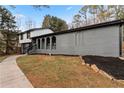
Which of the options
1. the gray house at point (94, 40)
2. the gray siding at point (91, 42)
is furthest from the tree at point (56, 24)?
the gray siding at point (91, 42)

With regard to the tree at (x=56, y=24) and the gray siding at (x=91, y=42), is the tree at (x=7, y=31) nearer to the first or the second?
the tree at (x=56, y=24)

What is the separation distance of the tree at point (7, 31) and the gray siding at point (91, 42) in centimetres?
1714

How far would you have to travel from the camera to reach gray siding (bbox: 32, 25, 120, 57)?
1822 cm

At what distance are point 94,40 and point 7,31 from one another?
2549 centimetres

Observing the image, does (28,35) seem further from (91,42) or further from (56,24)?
(91,42)

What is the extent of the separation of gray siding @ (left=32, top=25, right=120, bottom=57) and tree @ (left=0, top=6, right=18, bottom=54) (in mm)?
17137

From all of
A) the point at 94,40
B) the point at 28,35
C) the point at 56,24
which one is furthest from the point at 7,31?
the point at 94,40

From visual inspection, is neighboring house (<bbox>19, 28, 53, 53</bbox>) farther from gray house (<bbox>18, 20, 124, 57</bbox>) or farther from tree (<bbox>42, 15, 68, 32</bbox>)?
gray house (<bbox>18, 20, 124, 57</bbox>)

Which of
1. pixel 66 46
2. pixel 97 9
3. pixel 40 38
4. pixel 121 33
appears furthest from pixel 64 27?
pixel 121 33

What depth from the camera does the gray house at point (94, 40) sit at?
1775 cm

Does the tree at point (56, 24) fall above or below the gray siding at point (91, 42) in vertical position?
above

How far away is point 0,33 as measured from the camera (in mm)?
41906

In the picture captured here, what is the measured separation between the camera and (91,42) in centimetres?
2119

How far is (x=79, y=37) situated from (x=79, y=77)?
40.7 feet
